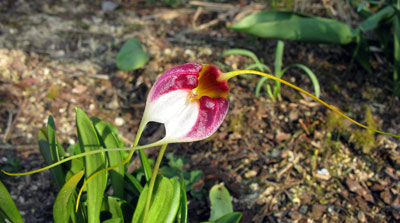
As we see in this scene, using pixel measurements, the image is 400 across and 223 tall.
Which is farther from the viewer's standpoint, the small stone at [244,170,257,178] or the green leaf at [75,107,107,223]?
the small stone at [244,170,257,178]

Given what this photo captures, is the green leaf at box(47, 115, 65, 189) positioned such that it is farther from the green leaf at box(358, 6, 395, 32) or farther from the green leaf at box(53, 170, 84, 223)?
the green leaf at box(358, 6, 395, 32)

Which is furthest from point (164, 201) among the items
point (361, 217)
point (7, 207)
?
point (361, 217)

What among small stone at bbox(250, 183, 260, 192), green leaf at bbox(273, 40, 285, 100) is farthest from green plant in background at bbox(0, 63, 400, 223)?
green leaf at bbox(273, 40, 285, 100)

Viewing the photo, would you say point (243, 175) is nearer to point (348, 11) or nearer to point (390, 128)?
point (390, 128)

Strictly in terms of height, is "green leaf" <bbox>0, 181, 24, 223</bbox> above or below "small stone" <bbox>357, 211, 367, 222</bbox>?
above

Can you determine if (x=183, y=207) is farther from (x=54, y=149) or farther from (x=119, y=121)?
(x=119, y=121)

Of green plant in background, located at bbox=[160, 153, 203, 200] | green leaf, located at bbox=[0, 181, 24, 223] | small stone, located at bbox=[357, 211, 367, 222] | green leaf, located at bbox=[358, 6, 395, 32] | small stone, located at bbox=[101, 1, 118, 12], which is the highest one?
small stone, located at bbox=[101, 1, 118, 12]
